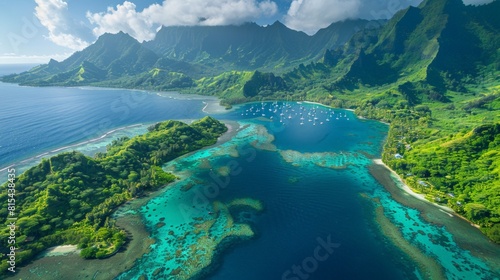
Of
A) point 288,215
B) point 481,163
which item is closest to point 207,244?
point 288,215

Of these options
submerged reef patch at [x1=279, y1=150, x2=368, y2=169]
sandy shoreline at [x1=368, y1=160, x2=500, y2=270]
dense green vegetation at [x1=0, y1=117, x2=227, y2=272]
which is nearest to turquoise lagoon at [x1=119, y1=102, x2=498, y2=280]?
submerged reef patch at [x1=279, y1=150, x2=368, y2=169]

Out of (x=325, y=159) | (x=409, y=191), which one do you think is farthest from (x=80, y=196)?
(x=409, y=191)

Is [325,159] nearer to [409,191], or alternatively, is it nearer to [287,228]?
[409,191]

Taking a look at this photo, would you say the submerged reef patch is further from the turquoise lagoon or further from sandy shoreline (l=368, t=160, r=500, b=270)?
sandy shoreline (l=368, t=160, r=500, b=270)

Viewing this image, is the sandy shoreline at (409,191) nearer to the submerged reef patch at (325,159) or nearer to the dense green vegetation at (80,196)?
the submerged reef patch at (325,159)

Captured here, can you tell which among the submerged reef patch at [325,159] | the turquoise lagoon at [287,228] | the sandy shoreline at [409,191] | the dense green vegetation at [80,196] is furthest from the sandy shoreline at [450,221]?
the dense green vegetation at [80,196]

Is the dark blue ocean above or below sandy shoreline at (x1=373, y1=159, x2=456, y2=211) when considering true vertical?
below

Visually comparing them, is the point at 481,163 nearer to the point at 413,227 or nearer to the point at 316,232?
the point at 413,227

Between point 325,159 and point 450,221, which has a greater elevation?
point 325,159
